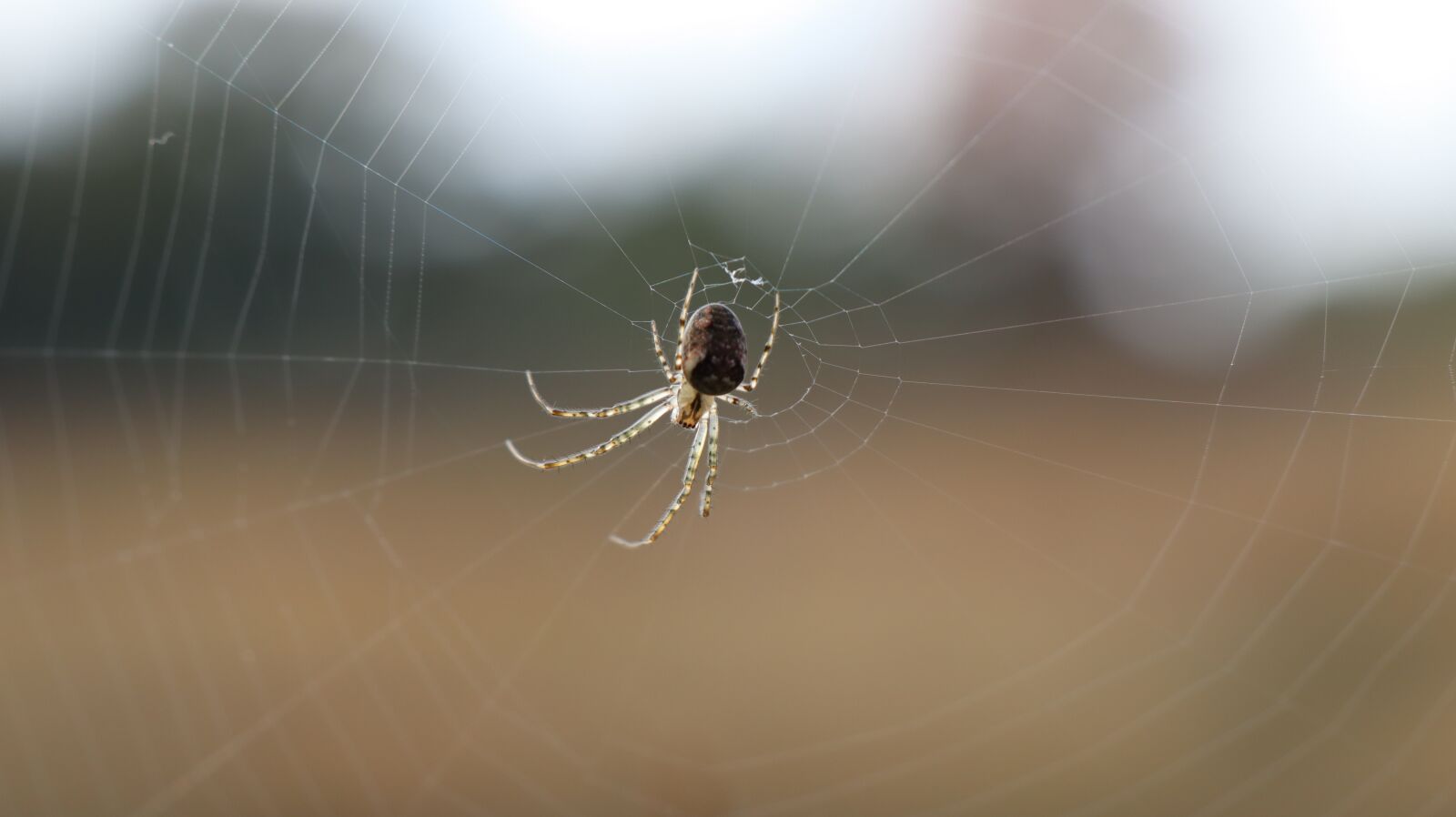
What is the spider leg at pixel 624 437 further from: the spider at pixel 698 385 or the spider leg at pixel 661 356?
the spider leg at pixel 661 356

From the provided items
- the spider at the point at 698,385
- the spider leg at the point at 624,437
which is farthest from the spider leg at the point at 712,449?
the spider leg at the point at 624,437

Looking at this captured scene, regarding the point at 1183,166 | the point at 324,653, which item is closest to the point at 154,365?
the point at 324,653

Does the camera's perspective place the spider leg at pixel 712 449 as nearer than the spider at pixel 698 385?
No

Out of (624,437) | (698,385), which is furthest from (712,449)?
(698,385)

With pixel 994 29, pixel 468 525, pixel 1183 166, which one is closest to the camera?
pixel 1183 166

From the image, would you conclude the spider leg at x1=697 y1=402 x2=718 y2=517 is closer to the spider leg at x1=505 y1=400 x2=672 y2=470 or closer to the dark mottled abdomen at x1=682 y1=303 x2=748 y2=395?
the spider leg at x1=505 y1=400 x2=672 y2=470

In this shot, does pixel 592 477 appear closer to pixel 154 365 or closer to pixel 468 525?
pixel 468 525

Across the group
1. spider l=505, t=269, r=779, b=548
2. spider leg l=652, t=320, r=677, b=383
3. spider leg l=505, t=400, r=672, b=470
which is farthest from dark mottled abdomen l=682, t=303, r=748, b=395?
spider leg l=505, t=400, r=672, b=470

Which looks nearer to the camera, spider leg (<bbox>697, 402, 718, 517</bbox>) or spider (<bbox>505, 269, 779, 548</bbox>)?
spider (<bbox>505, 269, 779, 548</bbox>)
